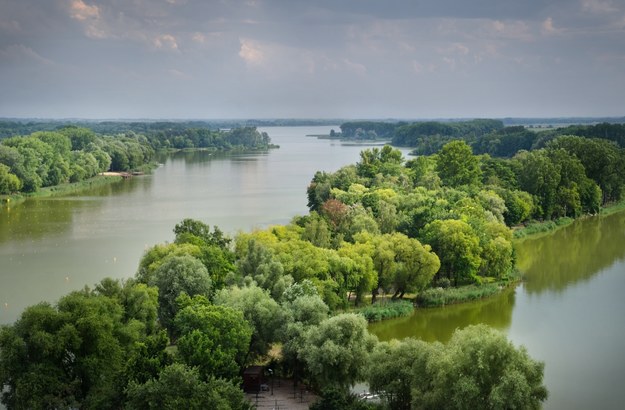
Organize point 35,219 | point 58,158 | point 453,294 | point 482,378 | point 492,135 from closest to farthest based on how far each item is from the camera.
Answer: point 482,378 → point 453,294 → point 35,219 → point 58,158 → point 492,135

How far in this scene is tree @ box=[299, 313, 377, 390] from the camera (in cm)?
1755

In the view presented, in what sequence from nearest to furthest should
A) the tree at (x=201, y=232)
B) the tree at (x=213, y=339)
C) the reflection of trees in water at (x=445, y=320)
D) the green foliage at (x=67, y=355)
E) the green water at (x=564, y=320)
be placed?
the green foliage at (x=67, y=355)
the tree at (x=213, y=339)
the green water at (x=564, y=320)
the reflection of trees in water at (x=445, y=320)
the tree at (x=201, y=232)

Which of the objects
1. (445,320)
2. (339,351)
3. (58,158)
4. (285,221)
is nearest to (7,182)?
(58,158)

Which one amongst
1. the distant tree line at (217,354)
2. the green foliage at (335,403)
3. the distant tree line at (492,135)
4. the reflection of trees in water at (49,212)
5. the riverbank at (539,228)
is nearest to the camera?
the distant tree line at (217,354)

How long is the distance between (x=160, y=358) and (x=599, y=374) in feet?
42.8

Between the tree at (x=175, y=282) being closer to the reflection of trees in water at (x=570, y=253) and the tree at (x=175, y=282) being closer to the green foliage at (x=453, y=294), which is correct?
the green foliage at (x=453, y=294)

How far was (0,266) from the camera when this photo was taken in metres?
31.5

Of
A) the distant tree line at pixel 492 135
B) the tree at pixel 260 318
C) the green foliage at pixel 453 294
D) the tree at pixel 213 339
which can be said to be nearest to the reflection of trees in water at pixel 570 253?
the green foliage at pixel 453 294

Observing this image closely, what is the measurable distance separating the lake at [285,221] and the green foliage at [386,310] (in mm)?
362

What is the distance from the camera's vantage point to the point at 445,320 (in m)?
26.0

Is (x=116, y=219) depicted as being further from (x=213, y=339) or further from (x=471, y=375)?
(x=471, y=375)

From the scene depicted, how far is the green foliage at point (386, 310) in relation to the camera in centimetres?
2522

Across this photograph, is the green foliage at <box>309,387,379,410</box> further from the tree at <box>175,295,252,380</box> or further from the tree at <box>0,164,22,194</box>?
the tree at <box>0,164,22,194</box>

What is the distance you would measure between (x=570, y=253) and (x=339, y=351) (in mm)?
23961
